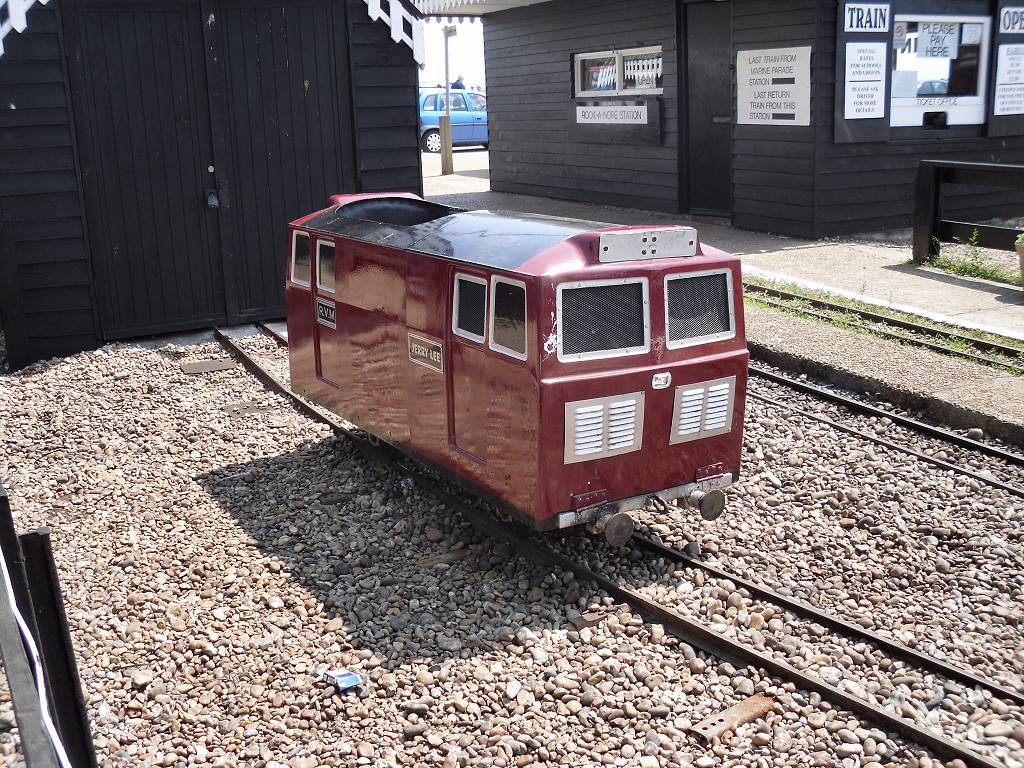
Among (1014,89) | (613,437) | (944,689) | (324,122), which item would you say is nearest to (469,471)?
(613,437)

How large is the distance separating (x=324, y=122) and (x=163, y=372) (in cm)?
334

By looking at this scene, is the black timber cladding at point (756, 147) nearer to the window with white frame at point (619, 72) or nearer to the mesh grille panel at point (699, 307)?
the window with white frame at point (619, 72)

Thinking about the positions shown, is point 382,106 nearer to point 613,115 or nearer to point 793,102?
point 793,102

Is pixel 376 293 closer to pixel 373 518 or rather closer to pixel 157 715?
pixel 373 518

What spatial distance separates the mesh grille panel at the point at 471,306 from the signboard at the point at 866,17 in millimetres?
9884

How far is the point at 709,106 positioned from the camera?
16031 mm

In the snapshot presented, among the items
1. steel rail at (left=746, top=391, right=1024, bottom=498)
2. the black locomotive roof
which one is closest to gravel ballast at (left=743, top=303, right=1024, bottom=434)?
steel rail at (left=746, top=391, right=1024, bottom=498)

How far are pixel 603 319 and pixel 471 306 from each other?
780 mm

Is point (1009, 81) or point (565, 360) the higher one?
point (1009, 81)

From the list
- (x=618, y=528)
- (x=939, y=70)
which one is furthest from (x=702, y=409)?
(x=939, y=70)

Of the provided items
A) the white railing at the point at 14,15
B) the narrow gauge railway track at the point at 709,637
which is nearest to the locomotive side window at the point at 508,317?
the narrow gauge railway track at the point at 709,637

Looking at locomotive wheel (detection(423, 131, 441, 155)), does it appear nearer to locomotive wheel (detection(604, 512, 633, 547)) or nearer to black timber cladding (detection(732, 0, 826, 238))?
black timber cladding (detection(732, 0, 826, 238))

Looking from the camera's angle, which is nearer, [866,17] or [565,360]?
[565,360]

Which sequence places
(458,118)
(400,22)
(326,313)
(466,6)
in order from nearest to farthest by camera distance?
(326,313)
(400,22)
(466,6)
(458,118)
